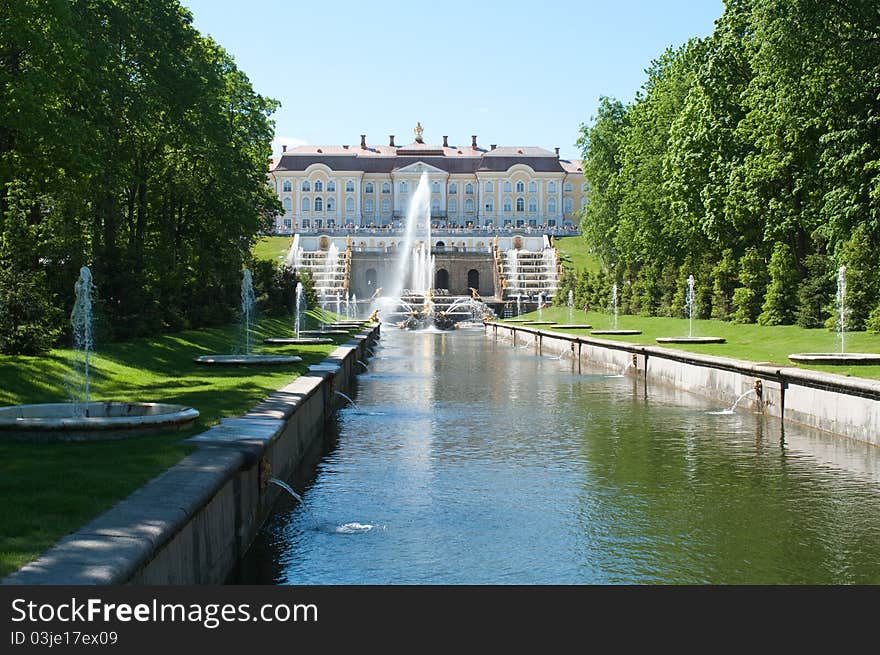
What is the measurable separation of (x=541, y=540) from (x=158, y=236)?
2755cm

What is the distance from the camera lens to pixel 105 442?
361 inches

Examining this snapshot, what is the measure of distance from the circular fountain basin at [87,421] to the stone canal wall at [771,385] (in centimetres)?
853

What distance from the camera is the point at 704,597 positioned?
22.0 feet

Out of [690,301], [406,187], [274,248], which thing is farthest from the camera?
[406,187]

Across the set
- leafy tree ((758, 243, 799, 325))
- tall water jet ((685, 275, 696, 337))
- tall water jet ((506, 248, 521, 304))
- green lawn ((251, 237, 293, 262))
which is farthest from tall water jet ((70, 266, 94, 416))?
green lawn ((251, 237, 293, 262))

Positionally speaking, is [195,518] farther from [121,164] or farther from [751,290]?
[751,290]

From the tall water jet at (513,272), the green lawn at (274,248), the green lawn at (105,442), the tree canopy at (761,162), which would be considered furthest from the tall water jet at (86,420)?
the green lawn at (274,248)

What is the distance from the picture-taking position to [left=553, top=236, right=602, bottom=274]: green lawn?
310 ft

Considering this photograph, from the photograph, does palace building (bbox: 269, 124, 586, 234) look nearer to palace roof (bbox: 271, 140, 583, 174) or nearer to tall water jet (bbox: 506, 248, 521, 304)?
palace roof (bbox: 271, 140, 583, 174)

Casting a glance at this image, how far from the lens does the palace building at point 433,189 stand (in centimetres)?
13200

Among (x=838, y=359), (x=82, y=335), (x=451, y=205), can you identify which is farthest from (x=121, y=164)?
(x=451, y=205)

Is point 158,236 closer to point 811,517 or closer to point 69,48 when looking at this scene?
point 69,48

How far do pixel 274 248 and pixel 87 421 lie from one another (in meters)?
94.1

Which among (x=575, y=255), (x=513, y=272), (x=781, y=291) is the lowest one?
(x=781, y=291)
